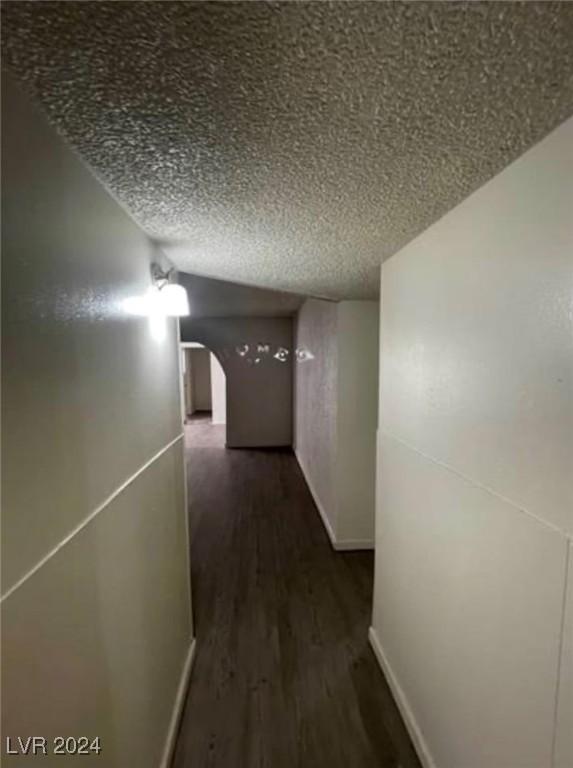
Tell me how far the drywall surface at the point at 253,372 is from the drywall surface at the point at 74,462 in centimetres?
586

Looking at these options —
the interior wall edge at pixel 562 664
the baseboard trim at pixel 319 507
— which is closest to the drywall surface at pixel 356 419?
the baseboard trim at pixel 319 507

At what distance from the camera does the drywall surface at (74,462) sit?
2.32ft

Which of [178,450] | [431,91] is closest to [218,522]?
[178,450]

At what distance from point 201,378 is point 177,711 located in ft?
36.4

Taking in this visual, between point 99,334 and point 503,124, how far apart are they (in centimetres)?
109

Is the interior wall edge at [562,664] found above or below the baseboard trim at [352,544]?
above

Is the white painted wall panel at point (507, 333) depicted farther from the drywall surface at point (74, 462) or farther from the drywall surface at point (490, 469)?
the drywall surface at point (74, 462)

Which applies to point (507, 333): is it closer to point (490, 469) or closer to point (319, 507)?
point (490, 469)

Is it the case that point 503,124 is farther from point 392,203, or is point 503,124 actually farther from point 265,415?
point 265,415

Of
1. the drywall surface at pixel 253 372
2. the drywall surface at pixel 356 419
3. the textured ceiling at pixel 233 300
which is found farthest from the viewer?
the drywall surface at pixel 253 372

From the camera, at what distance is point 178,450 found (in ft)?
7.22

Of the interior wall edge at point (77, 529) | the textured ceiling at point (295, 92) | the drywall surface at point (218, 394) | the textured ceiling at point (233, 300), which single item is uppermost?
the textured ceiling at point (233, 300)

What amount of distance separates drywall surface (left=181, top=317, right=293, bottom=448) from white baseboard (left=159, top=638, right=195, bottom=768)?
17.7 ft

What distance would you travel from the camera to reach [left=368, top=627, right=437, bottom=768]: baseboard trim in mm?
1638
